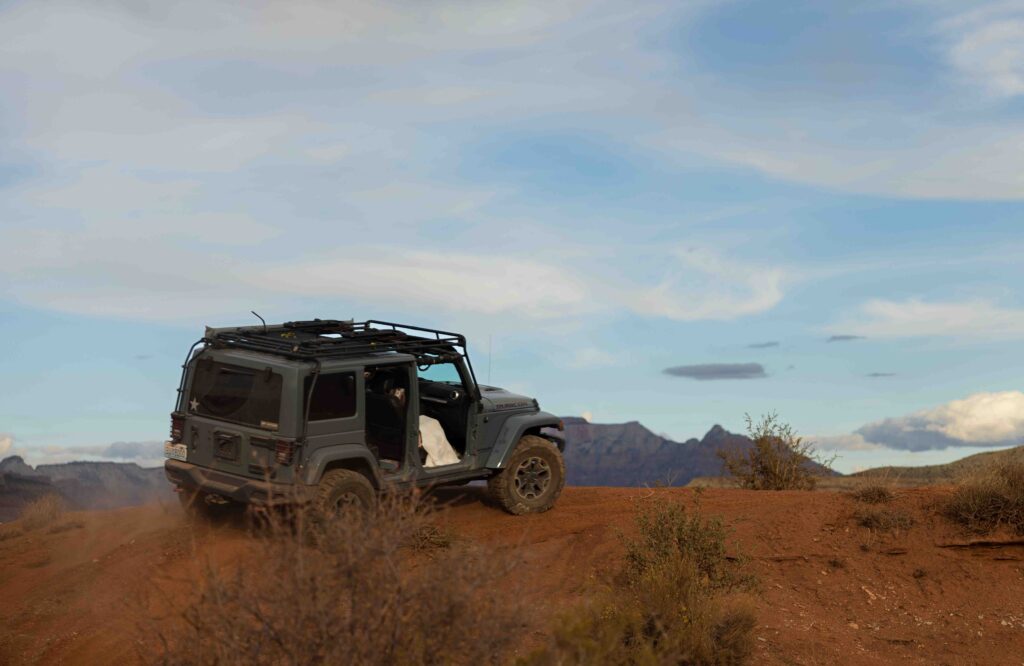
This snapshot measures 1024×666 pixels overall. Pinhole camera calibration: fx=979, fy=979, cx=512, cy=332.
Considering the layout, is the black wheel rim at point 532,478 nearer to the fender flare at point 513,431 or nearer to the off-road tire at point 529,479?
the off-road tire at point 529,479

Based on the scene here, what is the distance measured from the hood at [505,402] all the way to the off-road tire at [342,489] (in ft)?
7.51

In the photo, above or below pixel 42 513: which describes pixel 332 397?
above

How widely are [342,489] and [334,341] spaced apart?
203cm

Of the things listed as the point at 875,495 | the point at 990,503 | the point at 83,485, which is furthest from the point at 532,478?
the point at 83,485

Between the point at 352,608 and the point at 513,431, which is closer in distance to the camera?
the point at 352,608

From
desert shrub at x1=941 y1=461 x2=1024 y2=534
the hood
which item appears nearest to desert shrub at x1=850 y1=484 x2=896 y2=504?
desert shrub at x1=941 y1=461 x2=1024 y2=534

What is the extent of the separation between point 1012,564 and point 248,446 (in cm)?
938

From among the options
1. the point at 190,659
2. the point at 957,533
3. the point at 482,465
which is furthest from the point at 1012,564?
the point at 190,659

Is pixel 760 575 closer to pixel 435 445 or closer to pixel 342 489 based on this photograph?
pixel 435 445

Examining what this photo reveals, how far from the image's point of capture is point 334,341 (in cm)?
1222

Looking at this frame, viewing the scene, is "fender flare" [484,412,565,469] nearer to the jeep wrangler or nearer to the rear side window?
the jeep wrangler

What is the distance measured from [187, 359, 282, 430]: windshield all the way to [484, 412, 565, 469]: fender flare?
3159mm

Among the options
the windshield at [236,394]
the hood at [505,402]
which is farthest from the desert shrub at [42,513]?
the hood at [505,402]

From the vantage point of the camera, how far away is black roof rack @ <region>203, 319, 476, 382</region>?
38.2ft
